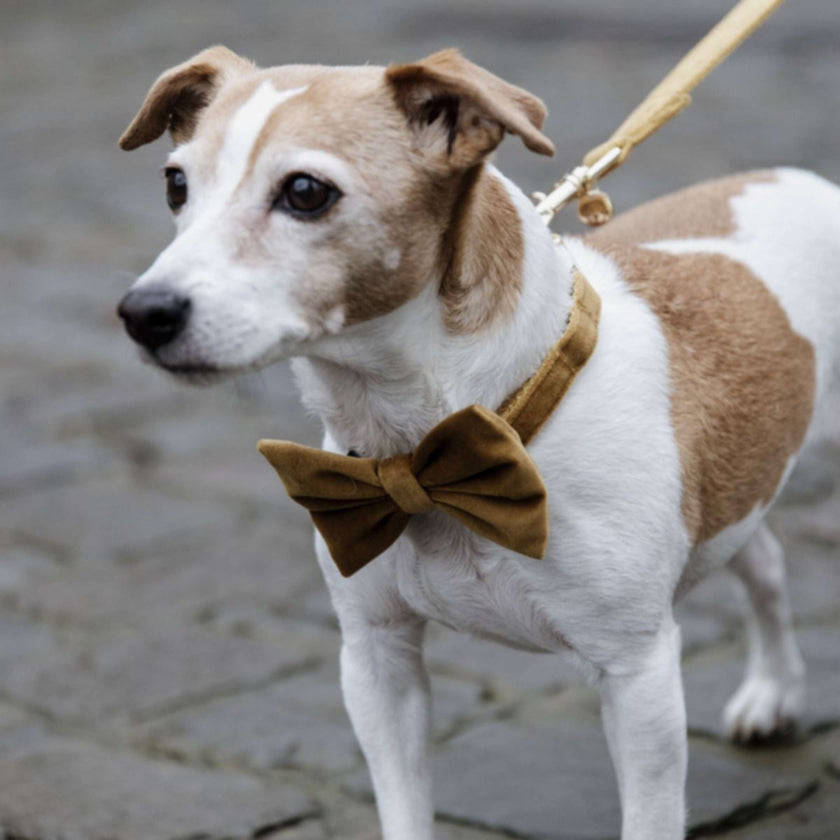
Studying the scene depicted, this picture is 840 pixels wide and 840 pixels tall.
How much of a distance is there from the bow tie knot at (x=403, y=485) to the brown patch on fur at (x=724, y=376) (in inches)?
Answer: 17.8

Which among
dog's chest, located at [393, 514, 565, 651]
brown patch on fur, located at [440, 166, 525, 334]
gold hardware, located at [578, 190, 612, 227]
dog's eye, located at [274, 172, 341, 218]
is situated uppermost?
dog's eye, located at [274, 172, 341, 218]

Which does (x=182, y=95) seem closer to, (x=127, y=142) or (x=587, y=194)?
(x=127, y=142)

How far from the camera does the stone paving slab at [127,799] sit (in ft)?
9.86

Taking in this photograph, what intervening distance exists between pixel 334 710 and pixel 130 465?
1919mm

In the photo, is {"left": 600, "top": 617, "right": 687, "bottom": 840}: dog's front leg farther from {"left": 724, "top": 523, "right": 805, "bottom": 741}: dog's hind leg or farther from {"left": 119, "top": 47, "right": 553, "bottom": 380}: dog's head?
{"left": 724, "top": 523, "right": 805, "bottom": 741}: dog's hind leg

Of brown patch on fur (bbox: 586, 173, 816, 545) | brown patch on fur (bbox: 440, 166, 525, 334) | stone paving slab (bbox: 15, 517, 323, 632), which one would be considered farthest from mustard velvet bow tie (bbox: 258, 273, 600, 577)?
stone paving slab (bbox: 15, 517, 323, 632)

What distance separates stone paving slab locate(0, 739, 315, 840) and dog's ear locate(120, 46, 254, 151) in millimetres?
1371

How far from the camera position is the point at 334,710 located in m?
3.56

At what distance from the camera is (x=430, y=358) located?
2.32 meters

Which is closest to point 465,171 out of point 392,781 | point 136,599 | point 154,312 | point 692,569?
point 154,312

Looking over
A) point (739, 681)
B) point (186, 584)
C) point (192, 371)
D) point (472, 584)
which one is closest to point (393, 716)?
point (472, 584)

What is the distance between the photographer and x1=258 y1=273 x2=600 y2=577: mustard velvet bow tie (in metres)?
2.26

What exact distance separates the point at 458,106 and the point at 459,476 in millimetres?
569

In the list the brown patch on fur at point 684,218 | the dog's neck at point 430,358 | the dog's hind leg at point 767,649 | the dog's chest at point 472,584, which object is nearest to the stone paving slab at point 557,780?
the dog's hind leg at point 767,649
